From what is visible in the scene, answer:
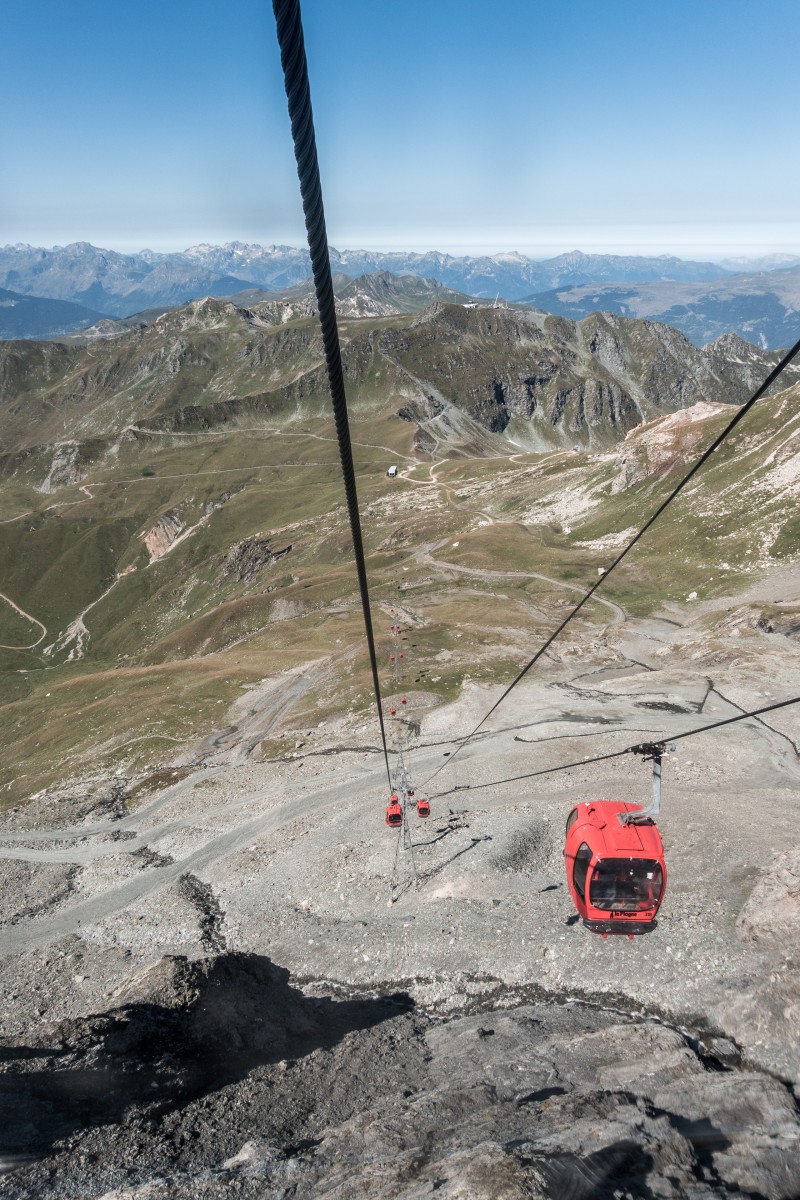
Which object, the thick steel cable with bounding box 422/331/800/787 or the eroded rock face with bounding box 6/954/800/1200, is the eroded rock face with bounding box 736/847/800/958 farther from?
the thick steel cable with bounding box 422/331/800/787

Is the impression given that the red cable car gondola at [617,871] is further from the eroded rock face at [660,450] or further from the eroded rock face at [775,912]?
the eroded rock face at [660,450]

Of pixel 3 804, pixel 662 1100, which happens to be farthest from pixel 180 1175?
pixel 3 804

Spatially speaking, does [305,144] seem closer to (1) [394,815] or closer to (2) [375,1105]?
(2) [375,1105]

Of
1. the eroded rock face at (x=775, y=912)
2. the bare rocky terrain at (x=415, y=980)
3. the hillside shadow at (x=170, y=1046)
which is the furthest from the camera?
the eroded rock face at (x=775, y=912)

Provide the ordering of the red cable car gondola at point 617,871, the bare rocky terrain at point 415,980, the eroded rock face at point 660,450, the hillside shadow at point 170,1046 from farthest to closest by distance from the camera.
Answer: the eroded rock face at point 660,450 → the red cable car gondola at point 617,871 → the hillside shadow at point 170,1046 → the bare rocky terrain at point 415,980

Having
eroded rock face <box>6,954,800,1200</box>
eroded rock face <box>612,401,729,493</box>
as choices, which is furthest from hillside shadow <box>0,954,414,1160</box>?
eroded rock face <box>612,401,729,493</box>

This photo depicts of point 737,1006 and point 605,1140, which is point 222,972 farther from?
point 737,1006

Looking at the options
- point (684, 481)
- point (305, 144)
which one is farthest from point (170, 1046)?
point (305, 144)

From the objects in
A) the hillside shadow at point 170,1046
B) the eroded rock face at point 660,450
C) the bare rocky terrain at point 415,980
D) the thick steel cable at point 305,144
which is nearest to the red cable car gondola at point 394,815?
the bare rocky terrain at point 415,980
